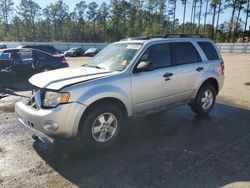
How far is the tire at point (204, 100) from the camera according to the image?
672 centimetres

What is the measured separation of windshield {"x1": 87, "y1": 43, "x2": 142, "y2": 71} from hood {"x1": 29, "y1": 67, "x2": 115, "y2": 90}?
0.94 ft

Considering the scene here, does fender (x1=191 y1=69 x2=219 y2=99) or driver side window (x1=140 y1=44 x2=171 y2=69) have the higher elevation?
driver side window (x1=140 y1=44 x2=171 y2=69)

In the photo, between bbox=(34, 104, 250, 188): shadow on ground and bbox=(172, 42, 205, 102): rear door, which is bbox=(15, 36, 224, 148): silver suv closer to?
bbox=(172, 42, 205, 102): rear door

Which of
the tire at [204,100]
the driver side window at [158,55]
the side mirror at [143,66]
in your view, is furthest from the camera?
the tire at [204,100]

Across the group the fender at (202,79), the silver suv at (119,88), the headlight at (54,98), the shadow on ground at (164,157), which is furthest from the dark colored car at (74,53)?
the headlight at (54,98)

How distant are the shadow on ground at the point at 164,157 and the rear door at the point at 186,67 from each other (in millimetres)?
750

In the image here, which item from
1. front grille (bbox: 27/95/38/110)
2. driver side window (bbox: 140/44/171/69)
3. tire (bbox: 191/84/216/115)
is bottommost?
tire (bbox: 191/84/216/115)

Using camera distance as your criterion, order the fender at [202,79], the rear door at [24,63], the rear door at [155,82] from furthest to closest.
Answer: the rear door at [24,63] → the fender at [202,79] → the rear door at [155,82]

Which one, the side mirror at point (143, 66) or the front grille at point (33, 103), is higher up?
the side mirror at point (143, 66)

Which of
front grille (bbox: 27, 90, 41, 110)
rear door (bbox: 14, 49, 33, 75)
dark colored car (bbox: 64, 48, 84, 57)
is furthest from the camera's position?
dark colored car (bbox: 64, 48, 84, 57)

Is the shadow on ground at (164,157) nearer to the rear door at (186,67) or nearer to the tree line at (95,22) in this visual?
the rear door at (186,67)

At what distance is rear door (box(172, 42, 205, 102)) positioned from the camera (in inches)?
238

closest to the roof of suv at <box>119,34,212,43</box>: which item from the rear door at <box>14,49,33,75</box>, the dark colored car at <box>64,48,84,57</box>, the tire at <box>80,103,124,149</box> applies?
the tire at <box>80,103,124,149</box>

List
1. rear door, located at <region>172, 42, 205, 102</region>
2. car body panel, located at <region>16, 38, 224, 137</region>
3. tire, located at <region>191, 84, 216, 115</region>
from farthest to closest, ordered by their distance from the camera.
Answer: tire, located at <region>191, 84, 216, 115</region>
rear door, located at <region>172, 42, 205, 102</region>
car body panel, located at <region>16, 38, 224, 137</region>
